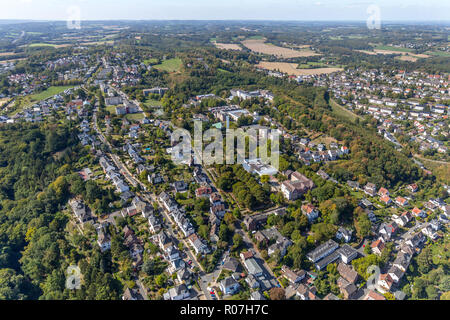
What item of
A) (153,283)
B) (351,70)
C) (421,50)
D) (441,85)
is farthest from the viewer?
(421,50)

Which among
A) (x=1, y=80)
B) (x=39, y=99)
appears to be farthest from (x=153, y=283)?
(x=1, y=80)

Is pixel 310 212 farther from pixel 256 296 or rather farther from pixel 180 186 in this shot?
pixel 180 186

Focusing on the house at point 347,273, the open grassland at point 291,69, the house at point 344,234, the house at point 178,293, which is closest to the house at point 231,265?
the house at point 178,293

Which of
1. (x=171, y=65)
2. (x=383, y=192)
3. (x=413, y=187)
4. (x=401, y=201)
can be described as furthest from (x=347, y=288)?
(x=171, y=65)
